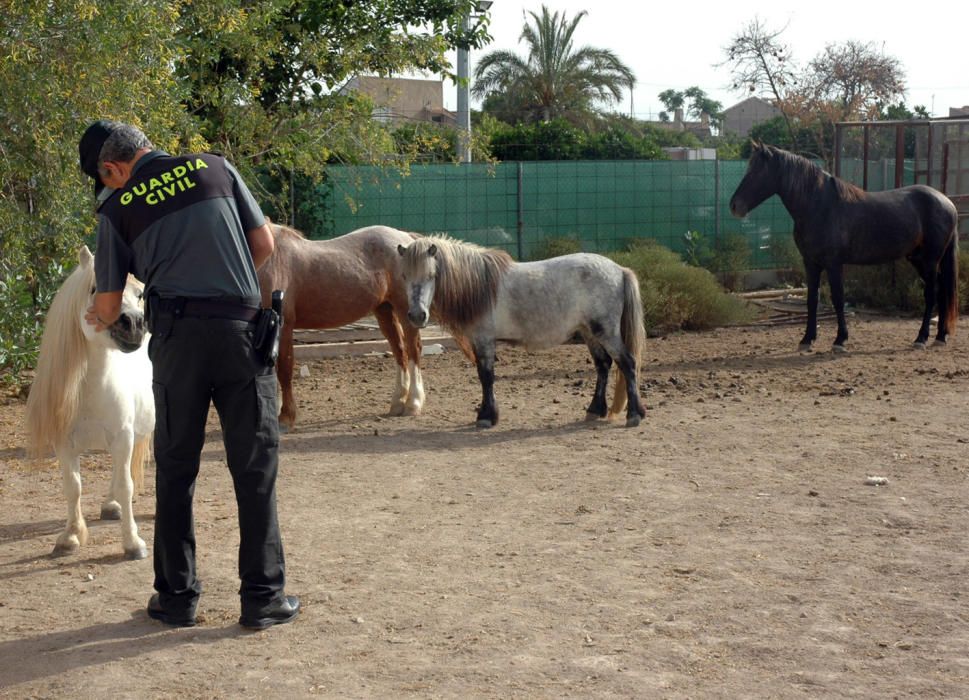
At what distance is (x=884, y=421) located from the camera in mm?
8422

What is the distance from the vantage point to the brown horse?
8.59 meters

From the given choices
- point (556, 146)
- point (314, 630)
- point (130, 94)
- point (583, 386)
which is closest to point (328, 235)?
point (583, 386)

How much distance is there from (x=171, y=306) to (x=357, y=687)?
158cm

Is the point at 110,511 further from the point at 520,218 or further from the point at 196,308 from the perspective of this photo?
the point at 520,218

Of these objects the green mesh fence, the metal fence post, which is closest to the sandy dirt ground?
the green mesh fence

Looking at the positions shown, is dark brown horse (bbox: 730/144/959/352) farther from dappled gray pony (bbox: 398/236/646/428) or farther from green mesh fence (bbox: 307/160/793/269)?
dappled gray pony (bbox: 398/236/646/428)

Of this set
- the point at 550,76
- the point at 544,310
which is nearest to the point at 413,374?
the point at 544,310

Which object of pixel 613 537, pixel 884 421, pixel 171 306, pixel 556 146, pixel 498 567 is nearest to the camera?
pixel 171 306

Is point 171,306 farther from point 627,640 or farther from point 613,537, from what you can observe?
point 613,537

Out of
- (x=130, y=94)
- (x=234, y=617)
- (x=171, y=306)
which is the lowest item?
(x=234, y=617)

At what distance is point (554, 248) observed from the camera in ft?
50.5

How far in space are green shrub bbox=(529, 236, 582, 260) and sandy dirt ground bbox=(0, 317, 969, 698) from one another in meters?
6.33

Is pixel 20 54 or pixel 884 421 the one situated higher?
pixel 20 54

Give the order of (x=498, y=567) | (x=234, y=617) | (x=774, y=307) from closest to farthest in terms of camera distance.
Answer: (x=234, y=617) < (x=498, y=567) < (x=774, y=307)
